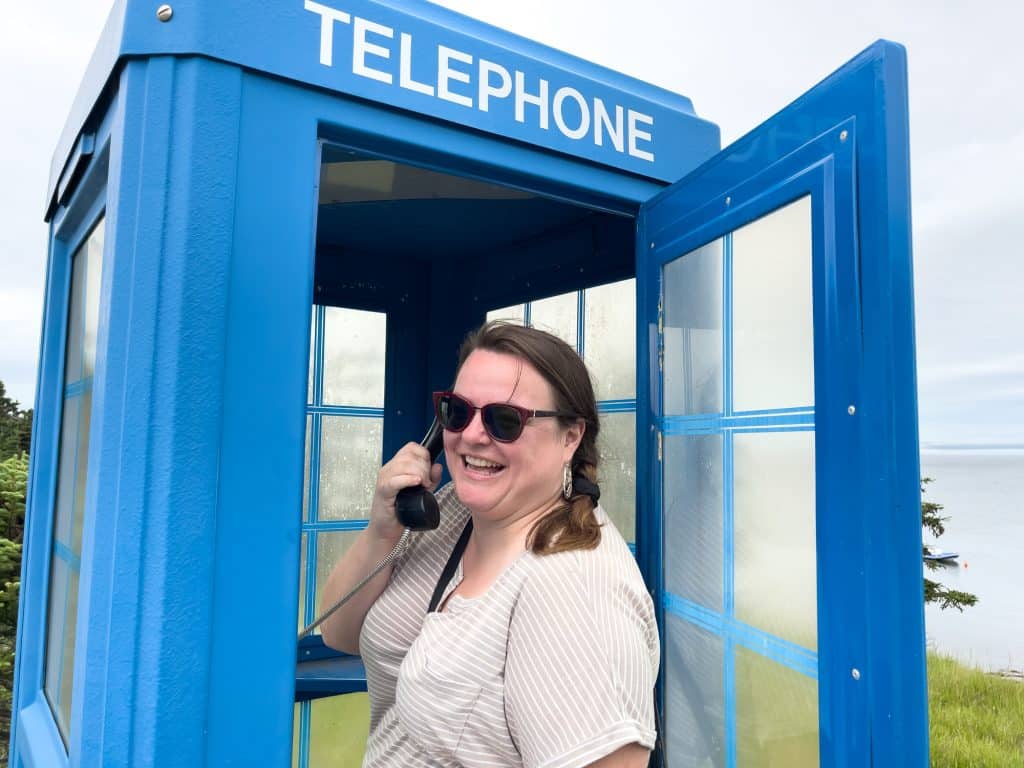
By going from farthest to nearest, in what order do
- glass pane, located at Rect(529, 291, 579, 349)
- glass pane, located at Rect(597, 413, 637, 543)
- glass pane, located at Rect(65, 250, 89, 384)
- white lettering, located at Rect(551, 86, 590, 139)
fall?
glass pane, located at Rect(529, 291, 579, 349) < glass pane, located at Rect(597, 413, 637, 543) < glass pane, located at Rect(65, 250, 89, 384) < white lettering, located at Rect(551, 86, 590, 139)

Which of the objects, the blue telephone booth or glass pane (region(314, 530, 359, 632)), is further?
glass pane (region(314, 530, 359, 632))

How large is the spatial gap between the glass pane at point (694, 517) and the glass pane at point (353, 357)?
172 cm

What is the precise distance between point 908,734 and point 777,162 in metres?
1.06

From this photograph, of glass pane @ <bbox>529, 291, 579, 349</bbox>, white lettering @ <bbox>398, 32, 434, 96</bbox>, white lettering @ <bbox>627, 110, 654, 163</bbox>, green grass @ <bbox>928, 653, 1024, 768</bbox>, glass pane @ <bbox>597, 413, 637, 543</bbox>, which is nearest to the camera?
white lettering @ <bbox>398, 32, 434, 96</bbox>

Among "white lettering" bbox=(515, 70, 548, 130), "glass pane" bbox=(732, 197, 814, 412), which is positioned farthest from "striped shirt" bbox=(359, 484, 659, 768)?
"white lettering" bbox=(515, 70, 548, 130)

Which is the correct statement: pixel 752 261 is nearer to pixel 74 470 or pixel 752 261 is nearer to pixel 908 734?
pixel 908 734

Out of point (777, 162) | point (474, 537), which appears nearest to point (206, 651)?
point (474, 537)

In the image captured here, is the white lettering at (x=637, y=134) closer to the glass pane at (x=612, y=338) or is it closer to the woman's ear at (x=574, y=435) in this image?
the glass pane at (x=612, y=338)

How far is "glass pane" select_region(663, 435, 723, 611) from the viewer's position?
1.72 m

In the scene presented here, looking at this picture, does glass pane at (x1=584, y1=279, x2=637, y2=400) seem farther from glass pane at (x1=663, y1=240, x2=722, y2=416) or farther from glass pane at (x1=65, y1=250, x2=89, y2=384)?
glass pane at (x1=65, y1=250, x2=89, y2=384)

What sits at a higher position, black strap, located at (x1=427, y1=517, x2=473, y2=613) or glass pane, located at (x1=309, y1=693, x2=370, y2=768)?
black strap, located at (x1=427, y1=517, x2=473, y2=613)

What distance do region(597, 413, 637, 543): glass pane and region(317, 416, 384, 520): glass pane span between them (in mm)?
1067

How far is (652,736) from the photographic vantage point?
122 centimetres

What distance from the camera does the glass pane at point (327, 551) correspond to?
3158mm
